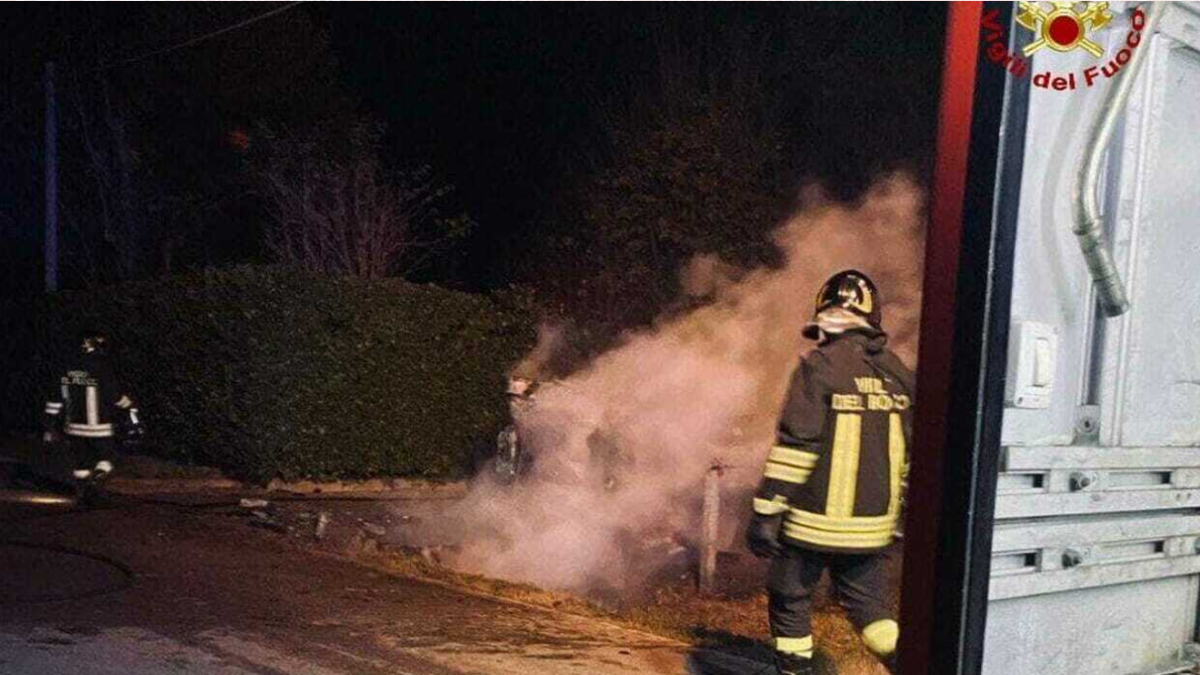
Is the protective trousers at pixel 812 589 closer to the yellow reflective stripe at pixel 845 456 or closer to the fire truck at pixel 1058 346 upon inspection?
the yellow reflective stripe at pixel 845 456

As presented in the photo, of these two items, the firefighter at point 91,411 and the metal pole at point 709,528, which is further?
the firefighter at point 91,411

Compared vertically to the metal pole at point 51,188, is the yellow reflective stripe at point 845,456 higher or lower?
lower

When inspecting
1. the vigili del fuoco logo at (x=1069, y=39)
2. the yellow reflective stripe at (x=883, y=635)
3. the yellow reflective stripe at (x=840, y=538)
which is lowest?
the yellow reflective stripe at (x=883, y=635)

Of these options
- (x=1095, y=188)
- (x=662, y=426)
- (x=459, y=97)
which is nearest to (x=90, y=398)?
(x=662, y=426)

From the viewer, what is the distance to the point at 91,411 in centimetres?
969

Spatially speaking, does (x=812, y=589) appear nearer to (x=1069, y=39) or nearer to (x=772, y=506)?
(x=772, y=506)

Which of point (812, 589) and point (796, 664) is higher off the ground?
point (812, 589)

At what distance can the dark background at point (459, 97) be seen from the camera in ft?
46.1

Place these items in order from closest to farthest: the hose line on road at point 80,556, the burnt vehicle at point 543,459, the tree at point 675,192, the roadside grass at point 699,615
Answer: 1. the roadside grass at point 699,615
2. the hose line on road at point 80,556
3. the burnt vehicle at point 543,459
4. the tree at point 675,192

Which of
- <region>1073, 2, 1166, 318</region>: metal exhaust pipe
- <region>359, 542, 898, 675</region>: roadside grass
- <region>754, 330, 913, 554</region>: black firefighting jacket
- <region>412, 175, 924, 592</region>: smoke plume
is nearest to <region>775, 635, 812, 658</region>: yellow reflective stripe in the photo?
<region>754, 330, 913, 554</region>: black firefighting jacket

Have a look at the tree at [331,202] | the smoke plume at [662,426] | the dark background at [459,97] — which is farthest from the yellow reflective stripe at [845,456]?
the tree at [331,202]

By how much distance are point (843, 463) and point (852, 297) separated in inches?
26.3

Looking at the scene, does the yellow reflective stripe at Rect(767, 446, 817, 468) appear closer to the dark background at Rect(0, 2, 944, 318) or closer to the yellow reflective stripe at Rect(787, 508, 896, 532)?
the yellow reflective stripe at Rect(787, 508, 896, 532)

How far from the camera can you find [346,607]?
6945 millimetres
